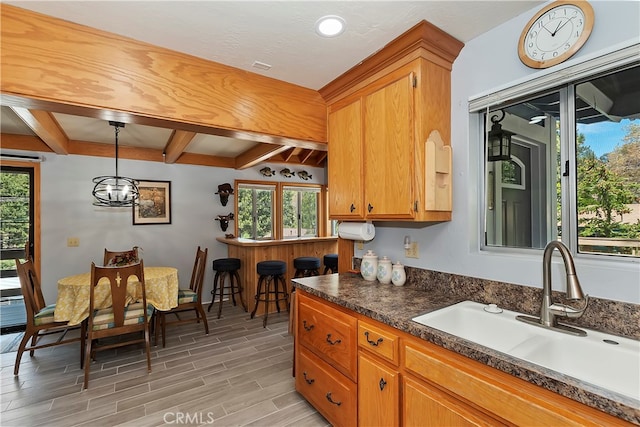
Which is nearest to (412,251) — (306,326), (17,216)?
(306,326)

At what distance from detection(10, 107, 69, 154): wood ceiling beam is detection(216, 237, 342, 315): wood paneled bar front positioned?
2.43 meters

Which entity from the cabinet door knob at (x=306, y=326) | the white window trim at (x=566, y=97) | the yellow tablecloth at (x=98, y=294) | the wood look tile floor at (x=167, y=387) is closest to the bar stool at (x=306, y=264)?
the wood look tile floor at (x=167, y=387)

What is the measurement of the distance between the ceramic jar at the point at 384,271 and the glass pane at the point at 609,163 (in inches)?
42.7

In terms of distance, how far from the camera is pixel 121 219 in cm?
446

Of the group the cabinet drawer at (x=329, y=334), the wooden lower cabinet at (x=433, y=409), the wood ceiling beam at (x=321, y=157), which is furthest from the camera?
the wood ceiling beam at (x=321, y=157)

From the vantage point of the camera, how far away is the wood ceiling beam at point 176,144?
Result: 3345 mm

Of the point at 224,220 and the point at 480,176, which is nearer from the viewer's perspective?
the point at 480,176

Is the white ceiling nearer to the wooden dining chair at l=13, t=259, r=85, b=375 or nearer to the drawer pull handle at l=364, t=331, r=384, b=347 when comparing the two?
the drawer pull handle at l=364, t=331, r=384, b=347

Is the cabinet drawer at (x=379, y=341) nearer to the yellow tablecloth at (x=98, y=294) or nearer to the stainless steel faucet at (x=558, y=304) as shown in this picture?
the stainless steel faucet at (x=558, y=304)

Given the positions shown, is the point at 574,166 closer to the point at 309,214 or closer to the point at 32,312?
the point at 32,312

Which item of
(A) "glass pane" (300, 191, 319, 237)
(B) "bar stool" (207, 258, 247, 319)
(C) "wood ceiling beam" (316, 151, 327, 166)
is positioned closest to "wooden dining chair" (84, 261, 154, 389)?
(B) "bar stool" (207, 258, 247, 319)

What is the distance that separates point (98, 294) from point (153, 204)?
2.09 meters

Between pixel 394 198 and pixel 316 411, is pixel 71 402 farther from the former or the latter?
pixel 394 198

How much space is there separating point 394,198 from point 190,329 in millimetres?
3229
